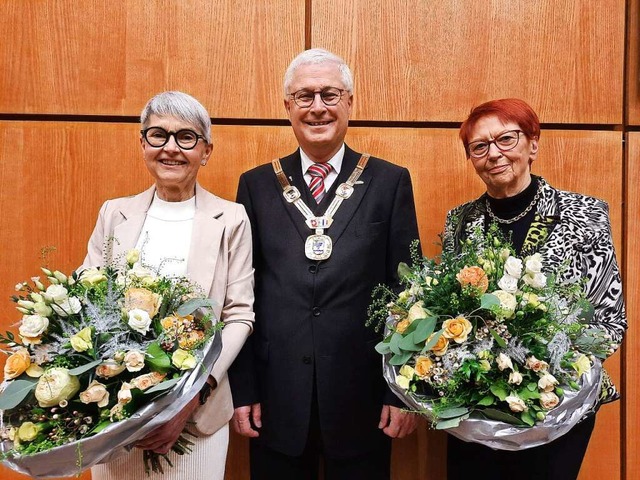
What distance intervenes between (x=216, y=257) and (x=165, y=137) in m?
0.43

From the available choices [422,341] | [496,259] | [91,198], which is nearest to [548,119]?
[496,259]

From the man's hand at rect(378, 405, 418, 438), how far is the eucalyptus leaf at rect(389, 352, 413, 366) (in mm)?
406

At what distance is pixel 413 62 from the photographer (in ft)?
8.17

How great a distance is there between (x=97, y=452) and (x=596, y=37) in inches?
100

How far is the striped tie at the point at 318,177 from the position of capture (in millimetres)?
2008

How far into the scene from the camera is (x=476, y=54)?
8.21ft

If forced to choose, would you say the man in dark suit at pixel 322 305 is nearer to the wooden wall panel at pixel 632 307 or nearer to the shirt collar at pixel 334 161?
the shirt collar at pixel 334 161

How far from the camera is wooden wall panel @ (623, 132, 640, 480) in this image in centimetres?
251

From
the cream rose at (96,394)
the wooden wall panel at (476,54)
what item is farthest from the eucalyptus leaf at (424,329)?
the wooden wall panel at (476,54)

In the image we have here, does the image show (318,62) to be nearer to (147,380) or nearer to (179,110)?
(179,110)

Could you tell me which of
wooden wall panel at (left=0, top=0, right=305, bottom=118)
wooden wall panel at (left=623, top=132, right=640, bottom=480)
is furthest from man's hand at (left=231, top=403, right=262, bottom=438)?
wooden wall panel at (left=623, top=132, right=640, bottom=480)

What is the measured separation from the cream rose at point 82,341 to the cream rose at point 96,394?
88 mm

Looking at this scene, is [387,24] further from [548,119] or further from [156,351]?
[156,351]

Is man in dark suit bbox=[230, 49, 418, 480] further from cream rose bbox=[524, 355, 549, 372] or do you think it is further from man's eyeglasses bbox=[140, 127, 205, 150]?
cream rose bbox=[524, 355, 549, 372]
